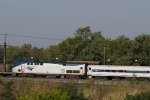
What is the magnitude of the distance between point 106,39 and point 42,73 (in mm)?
40384

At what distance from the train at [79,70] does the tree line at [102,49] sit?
931 inches

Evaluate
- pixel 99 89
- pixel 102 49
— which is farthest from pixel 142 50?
pixel 99 89

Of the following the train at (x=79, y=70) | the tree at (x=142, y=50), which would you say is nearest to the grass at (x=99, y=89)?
the train at (x=79, y=70)

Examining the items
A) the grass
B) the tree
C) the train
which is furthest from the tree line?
the grass

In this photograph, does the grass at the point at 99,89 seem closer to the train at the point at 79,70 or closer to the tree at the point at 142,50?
the train at the point at 79,70

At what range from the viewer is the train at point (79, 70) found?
67562 mm

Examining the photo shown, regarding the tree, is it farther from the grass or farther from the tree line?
the grass

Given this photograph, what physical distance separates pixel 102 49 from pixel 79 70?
33902 millimetres

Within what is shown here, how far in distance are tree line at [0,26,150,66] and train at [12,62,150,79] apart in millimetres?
23651

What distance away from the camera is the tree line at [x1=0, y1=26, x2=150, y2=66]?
94.4m

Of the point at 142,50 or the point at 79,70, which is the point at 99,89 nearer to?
the point at 79,70

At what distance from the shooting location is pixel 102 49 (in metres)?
104

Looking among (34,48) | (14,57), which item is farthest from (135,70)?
(34,48)

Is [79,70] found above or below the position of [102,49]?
below
